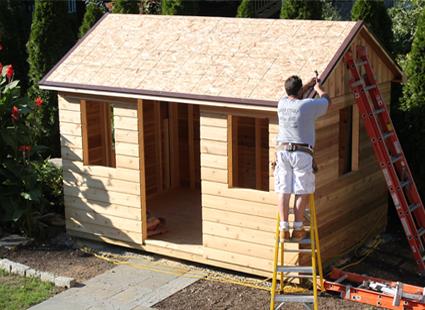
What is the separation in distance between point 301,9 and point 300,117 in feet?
20.8

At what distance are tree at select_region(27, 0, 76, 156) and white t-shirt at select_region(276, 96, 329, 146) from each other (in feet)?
28.3

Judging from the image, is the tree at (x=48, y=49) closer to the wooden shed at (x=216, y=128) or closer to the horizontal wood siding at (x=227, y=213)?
the wooden shed at (x=216, y=128)

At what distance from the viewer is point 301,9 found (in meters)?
13.8

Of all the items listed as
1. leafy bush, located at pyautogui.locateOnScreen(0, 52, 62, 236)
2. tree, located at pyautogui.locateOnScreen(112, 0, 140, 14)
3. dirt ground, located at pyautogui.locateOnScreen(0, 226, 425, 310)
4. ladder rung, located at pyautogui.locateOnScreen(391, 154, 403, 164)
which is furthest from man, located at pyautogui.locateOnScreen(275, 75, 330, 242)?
tree, located at pyautogui.locateOnScreen(112, 0, 140, 14)

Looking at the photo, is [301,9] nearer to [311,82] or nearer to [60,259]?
[311,82]

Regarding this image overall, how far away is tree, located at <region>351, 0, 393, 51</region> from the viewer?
491 inches

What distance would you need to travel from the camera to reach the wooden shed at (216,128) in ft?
30.5

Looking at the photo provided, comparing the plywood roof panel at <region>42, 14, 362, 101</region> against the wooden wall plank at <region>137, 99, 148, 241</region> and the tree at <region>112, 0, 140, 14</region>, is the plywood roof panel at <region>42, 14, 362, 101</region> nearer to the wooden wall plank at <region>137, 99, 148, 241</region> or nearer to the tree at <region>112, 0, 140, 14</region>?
the wooden wall plank at <region>137, 99, 148, 241</region>

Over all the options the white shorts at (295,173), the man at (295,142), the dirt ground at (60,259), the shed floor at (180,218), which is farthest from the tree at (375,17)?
the dirt ground at (60,259)

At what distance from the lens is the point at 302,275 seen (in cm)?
903

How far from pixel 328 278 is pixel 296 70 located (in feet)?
8.69

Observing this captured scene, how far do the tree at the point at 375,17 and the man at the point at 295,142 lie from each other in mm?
4845

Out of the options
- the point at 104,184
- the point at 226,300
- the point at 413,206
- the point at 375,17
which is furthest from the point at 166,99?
the point at 375,17

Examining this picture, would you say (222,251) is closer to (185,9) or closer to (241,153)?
(241,153)
